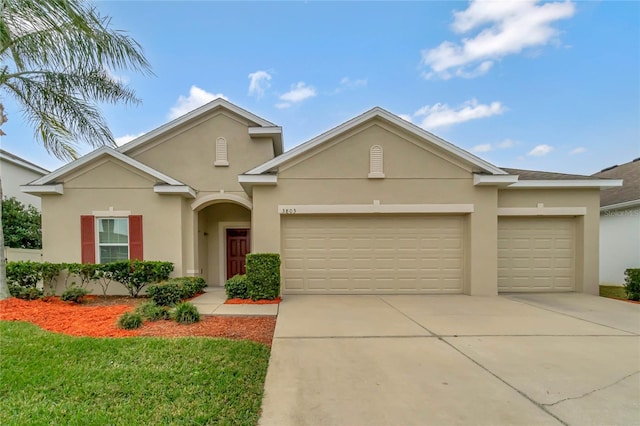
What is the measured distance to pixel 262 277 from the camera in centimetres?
772

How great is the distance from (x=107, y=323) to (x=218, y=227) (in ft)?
20.8

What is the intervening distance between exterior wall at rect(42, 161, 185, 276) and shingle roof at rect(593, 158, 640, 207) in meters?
14.6

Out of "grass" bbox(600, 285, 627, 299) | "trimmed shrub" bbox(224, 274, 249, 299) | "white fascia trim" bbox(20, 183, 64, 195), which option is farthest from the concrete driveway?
"white fascia trim" bbox(20, 183, 64, 195)

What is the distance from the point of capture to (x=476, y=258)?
8711 millimetres

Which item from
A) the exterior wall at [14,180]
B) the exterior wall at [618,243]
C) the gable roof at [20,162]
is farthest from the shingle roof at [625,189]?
the gable roof at [20,162]

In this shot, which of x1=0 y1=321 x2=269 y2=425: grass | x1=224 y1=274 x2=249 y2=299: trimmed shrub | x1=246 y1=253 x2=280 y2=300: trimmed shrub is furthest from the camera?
x1=224 y1=274 x2=249 y2=299: trimmed shrub

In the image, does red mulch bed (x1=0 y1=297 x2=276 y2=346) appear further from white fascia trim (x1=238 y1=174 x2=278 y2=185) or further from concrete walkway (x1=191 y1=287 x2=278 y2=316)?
white fascia trim (x1=238 y1=174 x2=278 y2=185)

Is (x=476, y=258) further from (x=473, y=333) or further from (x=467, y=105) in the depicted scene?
(x=467, y=105)

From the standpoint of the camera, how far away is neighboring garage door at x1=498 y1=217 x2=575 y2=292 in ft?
30.7

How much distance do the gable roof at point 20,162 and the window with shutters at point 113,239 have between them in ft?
36.7

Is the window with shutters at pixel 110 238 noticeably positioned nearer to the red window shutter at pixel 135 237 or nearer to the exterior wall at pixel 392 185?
the red window shutter at pixel 135 237

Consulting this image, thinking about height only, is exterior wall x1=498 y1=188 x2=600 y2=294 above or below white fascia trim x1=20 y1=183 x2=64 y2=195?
below

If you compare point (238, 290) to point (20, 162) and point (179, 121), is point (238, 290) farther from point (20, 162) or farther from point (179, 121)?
point (20, 162)

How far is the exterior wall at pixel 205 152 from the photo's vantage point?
11.0 meters
